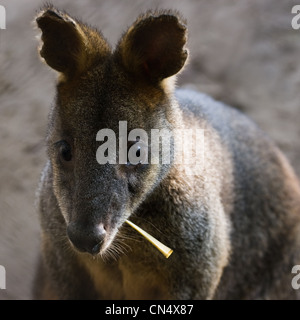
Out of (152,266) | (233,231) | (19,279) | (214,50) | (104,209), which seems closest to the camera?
(104,209)

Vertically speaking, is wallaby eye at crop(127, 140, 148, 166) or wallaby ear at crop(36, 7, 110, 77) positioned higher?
wallaby ear at crop(36, 7, 110, 77)

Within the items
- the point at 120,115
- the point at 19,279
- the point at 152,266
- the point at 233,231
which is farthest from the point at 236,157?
the point at 19,279

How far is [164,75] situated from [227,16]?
13.8 feet

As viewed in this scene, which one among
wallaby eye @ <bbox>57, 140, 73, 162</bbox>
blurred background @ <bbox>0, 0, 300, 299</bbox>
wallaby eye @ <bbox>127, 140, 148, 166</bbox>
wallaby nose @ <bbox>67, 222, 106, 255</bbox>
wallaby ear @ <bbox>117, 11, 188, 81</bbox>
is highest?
wallaby ear @ <bbox>117, 11, 188, 81</bbox>

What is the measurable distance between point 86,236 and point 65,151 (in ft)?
1.90

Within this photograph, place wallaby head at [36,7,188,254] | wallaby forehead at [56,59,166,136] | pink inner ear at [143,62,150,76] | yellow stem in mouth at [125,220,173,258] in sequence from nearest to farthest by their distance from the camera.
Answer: wallaby head at [36,7,188,254], wallaby forehead at [56,59,166,136], pink inner ear at [143,62,150,76], yellow stem in mouth at [125,220,173,258]

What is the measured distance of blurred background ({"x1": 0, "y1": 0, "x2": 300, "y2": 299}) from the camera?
6.54 meters

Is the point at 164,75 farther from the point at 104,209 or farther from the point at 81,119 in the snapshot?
the point at 104,209

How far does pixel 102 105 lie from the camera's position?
11.3 feet

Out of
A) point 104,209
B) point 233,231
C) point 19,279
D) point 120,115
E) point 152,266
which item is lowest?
point 19,279

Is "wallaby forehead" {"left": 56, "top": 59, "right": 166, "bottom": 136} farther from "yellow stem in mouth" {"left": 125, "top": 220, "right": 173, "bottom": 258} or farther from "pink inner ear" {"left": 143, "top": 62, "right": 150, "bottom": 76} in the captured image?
"yellow stem in mouth" {"left": 125, "top": 220, "right": 173, "bottom": 258}

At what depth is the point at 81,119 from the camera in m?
3.46

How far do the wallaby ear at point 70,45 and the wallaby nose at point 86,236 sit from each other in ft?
3.17

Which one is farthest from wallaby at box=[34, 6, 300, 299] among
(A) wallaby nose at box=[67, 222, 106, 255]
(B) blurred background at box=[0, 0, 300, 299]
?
(B) blurred background at box=[0, 0, 300, 299]
